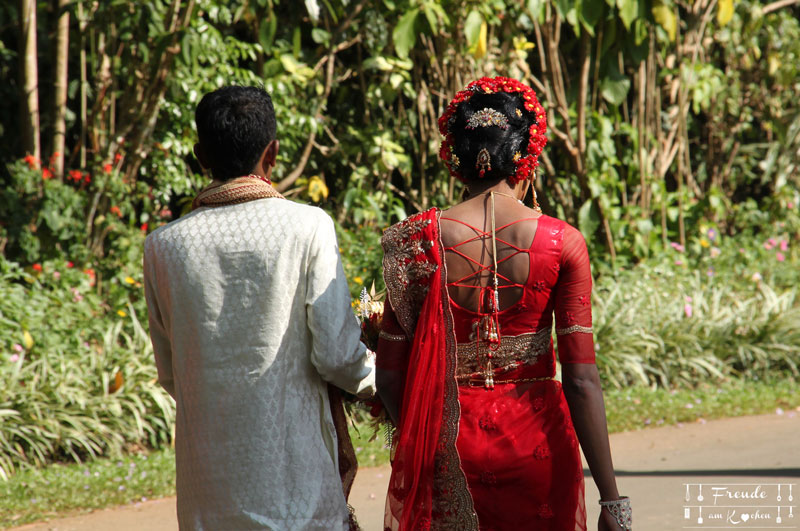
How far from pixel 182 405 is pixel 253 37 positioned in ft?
20.3

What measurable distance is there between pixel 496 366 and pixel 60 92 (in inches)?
239

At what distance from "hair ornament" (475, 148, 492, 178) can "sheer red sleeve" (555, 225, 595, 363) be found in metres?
0.26

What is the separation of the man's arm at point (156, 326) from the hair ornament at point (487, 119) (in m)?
0.90

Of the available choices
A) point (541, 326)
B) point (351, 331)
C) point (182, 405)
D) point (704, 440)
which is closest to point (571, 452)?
point (541, 326)

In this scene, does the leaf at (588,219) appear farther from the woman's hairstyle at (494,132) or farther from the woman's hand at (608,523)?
the woman's hand at (608,523)

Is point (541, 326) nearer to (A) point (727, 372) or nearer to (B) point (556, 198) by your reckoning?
(A) point (727, 372)

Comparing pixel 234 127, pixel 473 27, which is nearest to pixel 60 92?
pixel 473 27

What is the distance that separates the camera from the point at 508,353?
7.89 ft

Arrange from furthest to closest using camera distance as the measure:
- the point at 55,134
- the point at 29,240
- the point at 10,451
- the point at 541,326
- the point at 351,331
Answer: the point at 55,134 < the point at 29,240 < the point at 10,451 < the point at 541,326 < the point at 351,331

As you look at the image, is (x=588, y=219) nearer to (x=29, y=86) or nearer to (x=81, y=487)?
(x=29, y=86)

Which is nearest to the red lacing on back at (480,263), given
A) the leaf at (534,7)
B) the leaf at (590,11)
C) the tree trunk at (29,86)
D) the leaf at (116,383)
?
the leaf at (116,383)

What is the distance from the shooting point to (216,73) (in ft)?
23.7

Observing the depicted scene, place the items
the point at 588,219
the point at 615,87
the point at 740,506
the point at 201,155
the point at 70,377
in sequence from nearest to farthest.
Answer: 1. the point at 201,155
2. the point at 740,506
3. the point at 70,377
4. the point at 588,219
5. the point at 615,87

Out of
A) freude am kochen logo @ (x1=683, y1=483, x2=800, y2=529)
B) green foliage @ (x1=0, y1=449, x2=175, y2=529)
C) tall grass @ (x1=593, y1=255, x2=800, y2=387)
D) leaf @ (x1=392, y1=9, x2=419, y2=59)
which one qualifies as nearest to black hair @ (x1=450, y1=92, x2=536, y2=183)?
freude am kochen logo @ (x1=683, y1=483, x2=800, y2=529)
